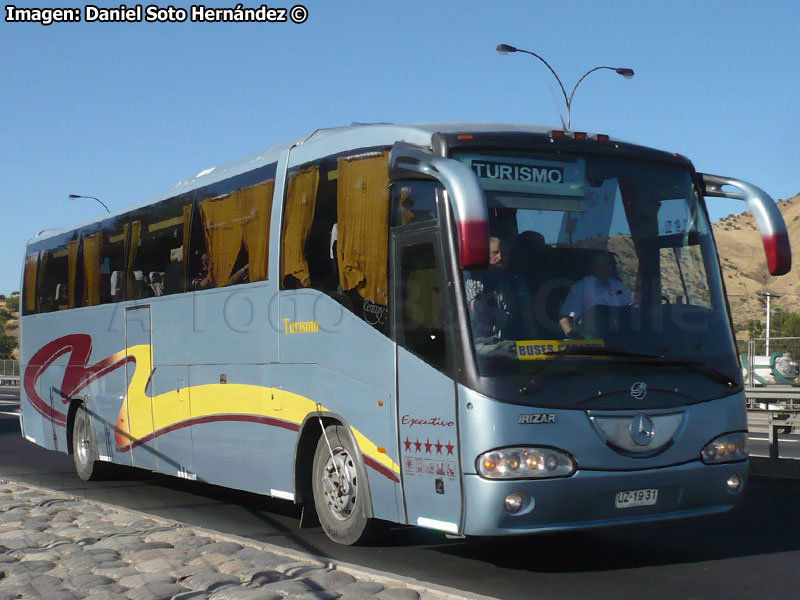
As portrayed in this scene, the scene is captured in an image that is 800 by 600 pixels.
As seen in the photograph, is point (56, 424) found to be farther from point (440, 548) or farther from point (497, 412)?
point (497, 412)

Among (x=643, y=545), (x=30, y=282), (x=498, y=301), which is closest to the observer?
(x=498, y=301)

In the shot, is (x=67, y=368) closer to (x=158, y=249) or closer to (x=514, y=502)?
(x=158, y=249)

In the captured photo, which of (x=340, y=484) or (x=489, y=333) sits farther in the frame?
(x=340, y=484)

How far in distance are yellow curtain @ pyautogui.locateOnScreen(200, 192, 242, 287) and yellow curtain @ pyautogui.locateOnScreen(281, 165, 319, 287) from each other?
1094 mm

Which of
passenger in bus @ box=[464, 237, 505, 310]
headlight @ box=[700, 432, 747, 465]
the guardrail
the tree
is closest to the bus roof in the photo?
passenger in bus @ box=[464, 237, 505, 310]

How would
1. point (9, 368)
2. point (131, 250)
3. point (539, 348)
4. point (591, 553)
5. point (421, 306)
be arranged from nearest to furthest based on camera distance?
point (539, 348) → point (421, 306) → point (591, 553) → point (131, 250) → point (9, 368)

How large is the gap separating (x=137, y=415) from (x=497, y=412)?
7563mm

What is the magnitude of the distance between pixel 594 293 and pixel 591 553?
228cm

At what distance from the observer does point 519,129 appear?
28.1 feet

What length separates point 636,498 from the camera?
309 inches

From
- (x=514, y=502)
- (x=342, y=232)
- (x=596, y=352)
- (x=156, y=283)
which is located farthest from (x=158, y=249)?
(x=514, y=502)

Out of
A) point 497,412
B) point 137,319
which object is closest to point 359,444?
point 497,412

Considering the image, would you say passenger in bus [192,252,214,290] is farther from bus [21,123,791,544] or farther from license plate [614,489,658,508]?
license plate [614,489,658,508]

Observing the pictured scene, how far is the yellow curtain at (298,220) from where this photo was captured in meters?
9.94
